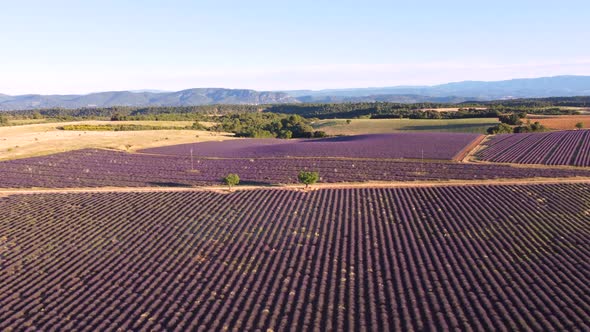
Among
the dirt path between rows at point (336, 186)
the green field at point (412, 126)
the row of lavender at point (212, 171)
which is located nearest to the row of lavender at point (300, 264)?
the dirt path between rows at point (336, 186)

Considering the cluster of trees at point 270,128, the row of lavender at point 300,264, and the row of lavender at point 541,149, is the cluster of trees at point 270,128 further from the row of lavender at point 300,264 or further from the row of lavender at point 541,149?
the row of lavender at point 300,264

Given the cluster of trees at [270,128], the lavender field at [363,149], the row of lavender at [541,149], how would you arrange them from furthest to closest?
the cluster of trees at [270,128], the lavender field at [363,149], the row of lavender at [541,149]

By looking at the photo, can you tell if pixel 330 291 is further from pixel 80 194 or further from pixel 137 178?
pixel 137 178

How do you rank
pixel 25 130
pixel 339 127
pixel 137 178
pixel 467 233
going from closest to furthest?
1. pixel 467 233
2. pixel 137 178
3. pixel 25 130
4. pixel 339 127

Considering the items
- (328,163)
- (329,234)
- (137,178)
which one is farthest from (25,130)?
(329,234)

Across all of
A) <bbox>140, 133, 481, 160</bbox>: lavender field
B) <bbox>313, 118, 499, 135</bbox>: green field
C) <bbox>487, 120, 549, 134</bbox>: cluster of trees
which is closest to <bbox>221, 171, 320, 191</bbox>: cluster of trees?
<bbox>140, 133, 481, 160</bbox>: lavender field

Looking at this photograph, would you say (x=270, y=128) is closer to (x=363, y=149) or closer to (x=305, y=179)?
(x=363, y=149)
